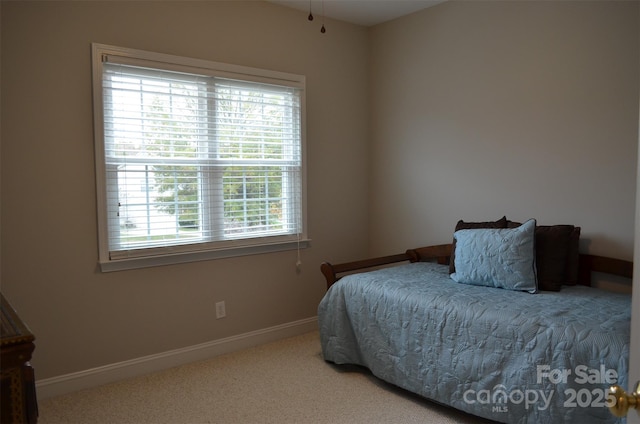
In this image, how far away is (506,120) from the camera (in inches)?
125

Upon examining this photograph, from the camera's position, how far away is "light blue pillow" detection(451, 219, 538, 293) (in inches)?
103

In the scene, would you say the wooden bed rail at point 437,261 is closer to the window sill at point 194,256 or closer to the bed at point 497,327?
the bed at point 497,327

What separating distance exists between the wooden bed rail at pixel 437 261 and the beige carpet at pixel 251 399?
637mm

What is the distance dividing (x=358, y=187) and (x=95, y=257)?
7.11 feet

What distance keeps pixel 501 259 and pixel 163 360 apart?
221cm

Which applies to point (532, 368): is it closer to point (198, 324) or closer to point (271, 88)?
point (198, 324)

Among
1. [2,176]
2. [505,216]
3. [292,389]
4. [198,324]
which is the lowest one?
[292,389]

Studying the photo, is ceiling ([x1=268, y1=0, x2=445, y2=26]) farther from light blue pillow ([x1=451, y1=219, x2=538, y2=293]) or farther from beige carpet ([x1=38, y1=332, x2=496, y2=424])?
beige carpet ([x1=38, y1=332, x2=496, y2=424])

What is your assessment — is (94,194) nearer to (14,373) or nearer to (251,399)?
(251,399)

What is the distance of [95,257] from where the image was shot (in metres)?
2.83

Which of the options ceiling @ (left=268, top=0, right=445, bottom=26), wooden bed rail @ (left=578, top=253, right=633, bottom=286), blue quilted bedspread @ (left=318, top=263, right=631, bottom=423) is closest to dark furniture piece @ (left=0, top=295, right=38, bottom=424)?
blue quilted bedspread @ (left=318, top=263, right=631, bottom=423)

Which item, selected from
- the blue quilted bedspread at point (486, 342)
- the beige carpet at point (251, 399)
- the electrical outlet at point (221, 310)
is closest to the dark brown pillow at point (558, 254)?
the blue quilted bedspread at point (486, 342)

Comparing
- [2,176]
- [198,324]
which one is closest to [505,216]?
[198,324]

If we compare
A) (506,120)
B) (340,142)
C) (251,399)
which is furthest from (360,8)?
(251,399)
